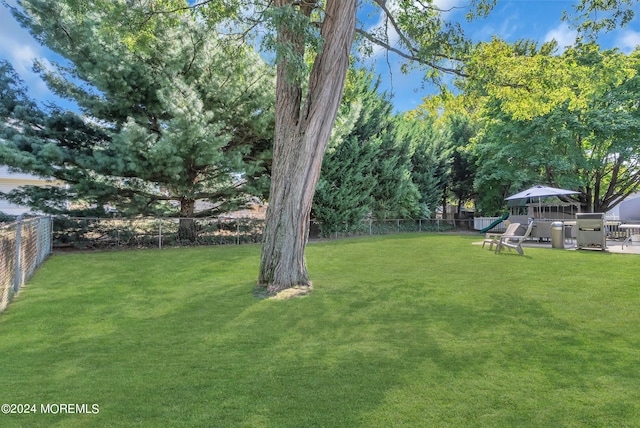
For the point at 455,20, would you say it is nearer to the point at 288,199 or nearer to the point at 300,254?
the point at 288,199

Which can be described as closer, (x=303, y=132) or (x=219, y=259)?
(x=303, y=132)

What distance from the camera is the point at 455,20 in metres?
8.11

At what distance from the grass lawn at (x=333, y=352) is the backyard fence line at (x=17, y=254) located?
25cm

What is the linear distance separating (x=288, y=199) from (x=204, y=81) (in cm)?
771

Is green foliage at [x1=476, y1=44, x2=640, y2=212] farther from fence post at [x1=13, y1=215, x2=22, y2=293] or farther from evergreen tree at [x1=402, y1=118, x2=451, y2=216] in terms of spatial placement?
fence post at [x1=13, y1=215, x2=22, y2=293]

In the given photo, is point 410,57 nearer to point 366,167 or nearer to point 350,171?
point 350,171

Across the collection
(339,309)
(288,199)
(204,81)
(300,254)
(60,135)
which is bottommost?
(339,309)

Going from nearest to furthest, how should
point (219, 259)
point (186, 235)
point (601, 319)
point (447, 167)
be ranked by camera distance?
point (601, 319)
point (219, 259)
point (186, 235)
point (447, 167)

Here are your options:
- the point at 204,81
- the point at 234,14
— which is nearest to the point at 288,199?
the point at 234,14

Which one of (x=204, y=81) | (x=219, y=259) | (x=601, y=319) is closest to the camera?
(x=601, y=319)

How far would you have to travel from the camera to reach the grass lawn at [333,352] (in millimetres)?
2229

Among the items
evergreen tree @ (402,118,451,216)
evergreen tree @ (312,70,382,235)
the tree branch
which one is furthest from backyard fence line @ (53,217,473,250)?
evergreen tree @ (402,118,451,216)

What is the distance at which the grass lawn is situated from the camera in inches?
87.7

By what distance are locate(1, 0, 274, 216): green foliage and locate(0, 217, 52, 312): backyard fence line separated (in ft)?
9.50
